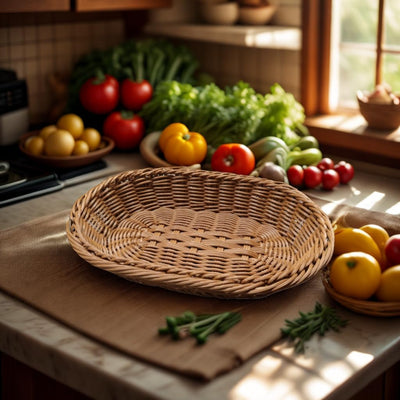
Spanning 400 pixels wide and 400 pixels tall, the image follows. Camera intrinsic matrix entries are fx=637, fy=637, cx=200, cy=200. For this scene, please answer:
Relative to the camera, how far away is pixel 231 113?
1976 mm

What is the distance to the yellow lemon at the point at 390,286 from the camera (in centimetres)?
120

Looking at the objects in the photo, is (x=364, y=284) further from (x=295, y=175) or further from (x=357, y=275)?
(x=295, y=175)

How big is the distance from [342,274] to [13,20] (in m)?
1.60

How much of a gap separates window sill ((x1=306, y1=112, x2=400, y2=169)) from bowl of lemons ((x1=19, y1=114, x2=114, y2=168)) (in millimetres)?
701

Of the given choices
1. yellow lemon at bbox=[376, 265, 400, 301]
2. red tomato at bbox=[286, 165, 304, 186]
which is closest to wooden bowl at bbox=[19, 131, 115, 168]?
red tomato at bbox=[286, 165, 304, 186]

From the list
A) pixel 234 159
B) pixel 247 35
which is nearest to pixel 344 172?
pixel 234 159

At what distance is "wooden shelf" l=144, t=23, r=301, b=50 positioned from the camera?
2.15 meters

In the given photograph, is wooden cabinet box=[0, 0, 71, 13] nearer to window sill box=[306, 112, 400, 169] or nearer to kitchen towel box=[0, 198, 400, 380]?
kitchen towel box=[0, 198, 400, 380]

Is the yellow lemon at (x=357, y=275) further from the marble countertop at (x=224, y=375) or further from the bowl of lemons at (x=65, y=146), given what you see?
the bowl of lemons at (x=65, y=146)

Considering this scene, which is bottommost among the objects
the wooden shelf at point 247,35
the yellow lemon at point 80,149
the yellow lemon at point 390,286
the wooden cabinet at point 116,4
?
the yellow lemon at point 390,286

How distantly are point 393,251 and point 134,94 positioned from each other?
119 cm

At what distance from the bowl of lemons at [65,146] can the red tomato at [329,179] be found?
0.67 metres

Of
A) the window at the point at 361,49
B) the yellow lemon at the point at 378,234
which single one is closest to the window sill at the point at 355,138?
the window at the point at 361,49

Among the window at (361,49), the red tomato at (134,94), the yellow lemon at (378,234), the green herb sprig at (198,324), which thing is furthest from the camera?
the red tomato at (134,94)
